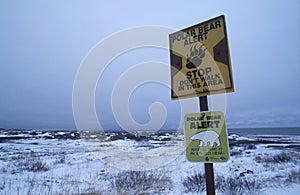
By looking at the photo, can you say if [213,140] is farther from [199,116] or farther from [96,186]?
[96,186]

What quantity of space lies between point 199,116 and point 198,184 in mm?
3159

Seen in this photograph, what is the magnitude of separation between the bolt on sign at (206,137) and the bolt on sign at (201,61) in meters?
0.30

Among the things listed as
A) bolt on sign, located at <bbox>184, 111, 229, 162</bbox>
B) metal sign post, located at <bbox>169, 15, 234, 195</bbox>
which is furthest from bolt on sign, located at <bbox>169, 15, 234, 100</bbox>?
bolt on sign, located at <bbox>184, 111, 229, 162</bbox>

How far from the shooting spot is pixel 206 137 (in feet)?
6.81

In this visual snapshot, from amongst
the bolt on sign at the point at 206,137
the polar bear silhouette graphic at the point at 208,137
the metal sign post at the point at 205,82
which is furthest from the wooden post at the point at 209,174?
the polar bear silhouette graphic at the point at 208,137

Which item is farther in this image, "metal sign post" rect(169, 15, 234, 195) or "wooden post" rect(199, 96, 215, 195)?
"wooden post" rect(199, 96, 215, 195)

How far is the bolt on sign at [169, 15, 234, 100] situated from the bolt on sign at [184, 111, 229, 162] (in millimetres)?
300

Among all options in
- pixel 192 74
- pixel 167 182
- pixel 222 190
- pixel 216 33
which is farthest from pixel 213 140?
pixel 167 182

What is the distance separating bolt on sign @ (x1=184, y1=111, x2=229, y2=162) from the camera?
6.59 feet

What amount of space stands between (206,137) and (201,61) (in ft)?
3.04

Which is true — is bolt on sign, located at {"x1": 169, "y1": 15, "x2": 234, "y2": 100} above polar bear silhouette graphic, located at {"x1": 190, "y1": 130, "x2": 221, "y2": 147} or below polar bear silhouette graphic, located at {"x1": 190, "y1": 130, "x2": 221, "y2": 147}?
above

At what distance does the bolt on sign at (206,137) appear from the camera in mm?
2008

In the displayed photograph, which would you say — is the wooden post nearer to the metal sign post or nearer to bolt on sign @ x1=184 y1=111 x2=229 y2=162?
the metal sign post

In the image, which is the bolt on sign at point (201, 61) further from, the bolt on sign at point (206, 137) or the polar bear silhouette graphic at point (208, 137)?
the polar bear silhouette graphic at point (208, 137)
